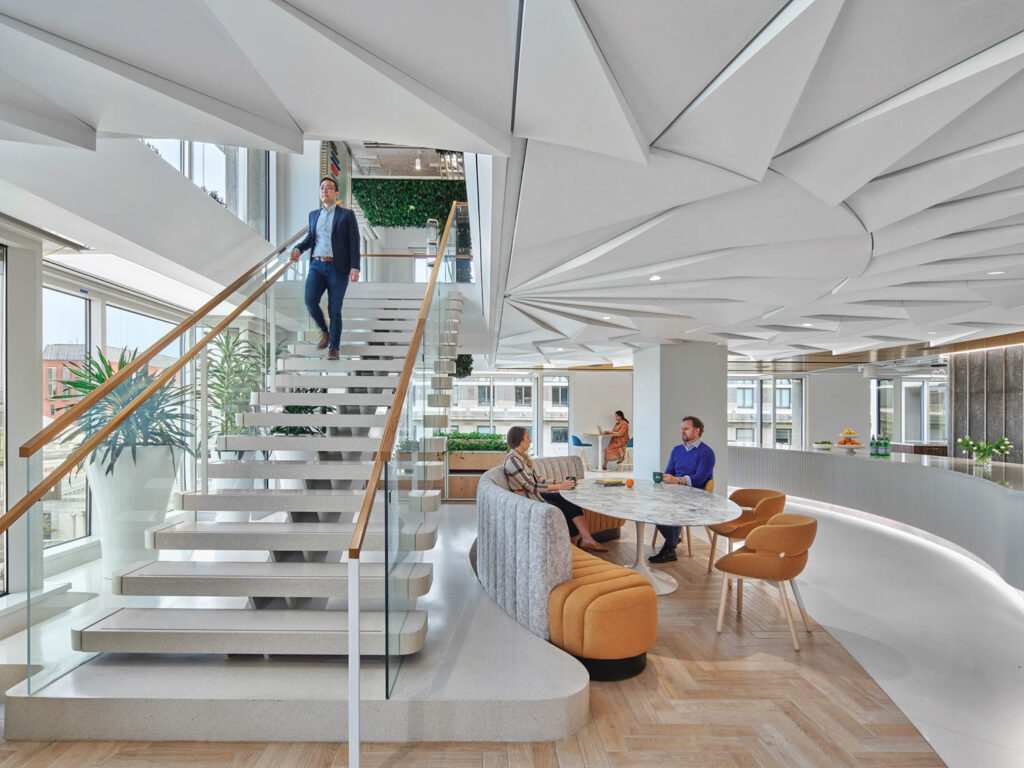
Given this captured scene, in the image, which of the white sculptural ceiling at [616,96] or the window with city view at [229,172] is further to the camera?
the window with city view at [229,172]

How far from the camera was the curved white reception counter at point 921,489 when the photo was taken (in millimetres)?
5789

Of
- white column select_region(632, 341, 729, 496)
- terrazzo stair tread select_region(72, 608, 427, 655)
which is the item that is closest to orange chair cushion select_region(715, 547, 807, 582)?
terrazzo stair tread select_region(72, 608, 427, 655)

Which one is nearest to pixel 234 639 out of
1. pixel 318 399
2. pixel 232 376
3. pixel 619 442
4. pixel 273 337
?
pixel 318 399

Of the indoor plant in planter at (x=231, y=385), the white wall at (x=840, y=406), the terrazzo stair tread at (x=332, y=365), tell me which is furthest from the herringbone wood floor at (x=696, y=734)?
the white wall at (x=840, y=406)

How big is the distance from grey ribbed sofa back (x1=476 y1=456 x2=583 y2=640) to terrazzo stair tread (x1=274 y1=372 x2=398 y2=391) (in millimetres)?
1358

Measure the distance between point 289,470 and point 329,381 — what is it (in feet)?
3.98

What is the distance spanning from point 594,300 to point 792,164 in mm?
3919

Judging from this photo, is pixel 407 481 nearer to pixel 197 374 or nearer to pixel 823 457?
pixel 197 374

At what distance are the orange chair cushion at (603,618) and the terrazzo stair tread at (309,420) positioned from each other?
6.44ft

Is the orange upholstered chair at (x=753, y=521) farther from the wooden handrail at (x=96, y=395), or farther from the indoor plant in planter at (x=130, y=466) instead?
the wooden handrail at (x=96, y=395)

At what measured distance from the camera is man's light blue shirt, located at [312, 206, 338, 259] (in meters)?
5.36

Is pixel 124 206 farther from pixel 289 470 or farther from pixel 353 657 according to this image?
pixel 353 657

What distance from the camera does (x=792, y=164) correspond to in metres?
3.00

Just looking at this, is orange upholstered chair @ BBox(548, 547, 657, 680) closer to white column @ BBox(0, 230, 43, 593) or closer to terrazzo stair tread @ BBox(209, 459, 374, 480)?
terrazzo stair tread @ BBox(209, 459, 374, 480)
